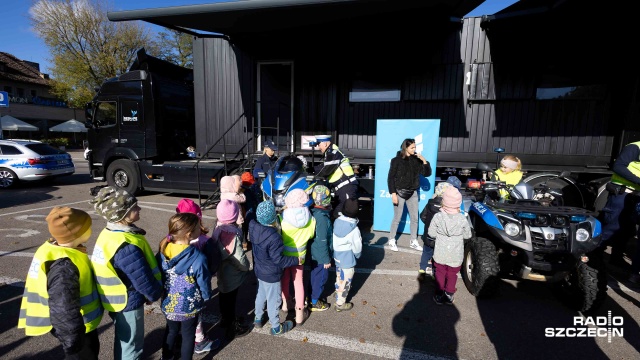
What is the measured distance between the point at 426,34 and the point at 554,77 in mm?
2648

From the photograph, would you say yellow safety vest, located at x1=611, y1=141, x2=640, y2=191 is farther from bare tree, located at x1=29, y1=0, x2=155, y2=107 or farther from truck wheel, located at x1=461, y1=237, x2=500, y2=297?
bare tree, located at x1=29, y1=0, x2=155, y2=107

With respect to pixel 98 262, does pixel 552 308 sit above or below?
below

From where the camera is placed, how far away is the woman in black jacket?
4875mm

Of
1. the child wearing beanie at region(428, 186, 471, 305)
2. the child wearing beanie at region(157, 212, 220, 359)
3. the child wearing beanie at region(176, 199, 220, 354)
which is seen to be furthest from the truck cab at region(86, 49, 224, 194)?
the child wearing beanie at region(428, 186, 471, 305)

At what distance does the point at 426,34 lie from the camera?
646 cm

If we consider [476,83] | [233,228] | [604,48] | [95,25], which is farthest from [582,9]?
[95,25]

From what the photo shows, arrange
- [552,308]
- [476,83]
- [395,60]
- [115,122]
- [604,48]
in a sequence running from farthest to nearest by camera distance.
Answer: [115,122] < [395,60] < [476,83] < [604,48] < [552,308]

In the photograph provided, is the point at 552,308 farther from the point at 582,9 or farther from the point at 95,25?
the point at 95,25

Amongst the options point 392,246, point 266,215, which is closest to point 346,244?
point 266,215

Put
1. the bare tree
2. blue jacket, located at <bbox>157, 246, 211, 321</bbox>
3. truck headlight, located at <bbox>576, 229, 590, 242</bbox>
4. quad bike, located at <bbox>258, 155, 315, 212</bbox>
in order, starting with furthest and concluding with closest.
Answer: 1. the bare tree
2. quad bike, located at <bbox>258, 155, 315, 212</bbox>
3. truck headlight, located at <bbox>576, 229, 590, 242</bbox>
4. blue jacket, located at <bbox>157, 246, 211, 321</bbox>

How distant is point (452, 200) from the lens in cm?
317

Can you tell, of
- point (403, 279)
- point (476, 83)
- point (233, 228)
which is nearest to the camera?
point (233, 228)

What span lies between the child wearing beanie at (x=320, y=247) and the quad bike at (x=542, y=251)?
1.64 meters

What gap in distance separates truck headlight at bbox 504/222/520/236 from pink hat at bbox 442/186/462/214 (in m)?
0.51
